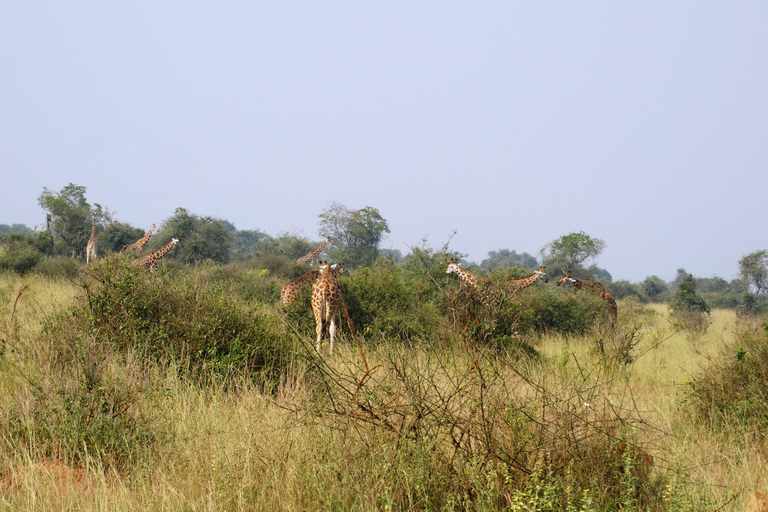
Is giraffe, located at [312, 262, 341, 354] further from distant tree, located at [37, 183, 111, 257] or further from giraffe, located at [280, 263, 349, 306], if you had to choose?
distant tree, located at [37, 183, 111, 257]

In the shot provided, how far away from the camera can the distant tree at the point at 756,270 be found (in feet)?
104

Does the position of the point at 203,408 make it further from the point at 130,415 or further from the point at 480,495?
the point at 480,495

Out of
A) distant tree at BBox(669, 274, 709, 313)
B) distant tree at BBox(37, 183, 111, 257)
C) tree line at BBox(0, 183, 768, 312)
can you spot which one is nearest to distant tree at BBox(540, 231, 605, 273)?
tree line at BBox(0, 183, 768, 312)

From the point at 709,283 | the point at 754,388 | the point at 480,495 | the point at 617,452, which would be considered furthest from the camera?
the point at 709,283

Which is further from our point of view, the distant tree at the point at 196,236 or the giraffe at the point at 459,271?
the distant tree at the point at 196,236

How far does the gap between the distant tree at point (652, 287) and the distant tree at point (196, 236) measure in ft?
79.7

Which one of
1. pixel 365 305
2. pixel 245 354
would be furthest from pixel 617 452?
pixel 365 305

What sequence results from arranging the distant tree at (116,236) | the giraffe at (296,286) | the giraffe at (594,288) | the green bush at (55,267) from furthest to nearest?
the distant tree at (116,236)
the green bush at (55,267)
the giraffe at (594,288)
the giraffe at (296,286)

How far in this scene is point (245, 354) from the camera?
6004 mm

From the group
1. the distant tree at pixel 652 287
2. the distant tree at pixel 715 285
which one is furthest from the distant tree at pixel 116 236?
the distant tree at pixel 715 285

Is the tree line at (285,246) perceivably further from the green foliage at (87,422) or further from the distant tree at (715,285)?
the green foliage at (87,422)

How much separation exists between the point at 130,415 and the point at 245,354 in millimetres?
1831

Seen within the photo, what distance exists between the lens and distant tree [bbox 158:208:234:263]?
26.3 meters

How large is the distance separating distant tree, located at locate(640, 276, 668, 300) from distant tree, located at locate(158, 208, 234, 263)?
2429 centimetres
